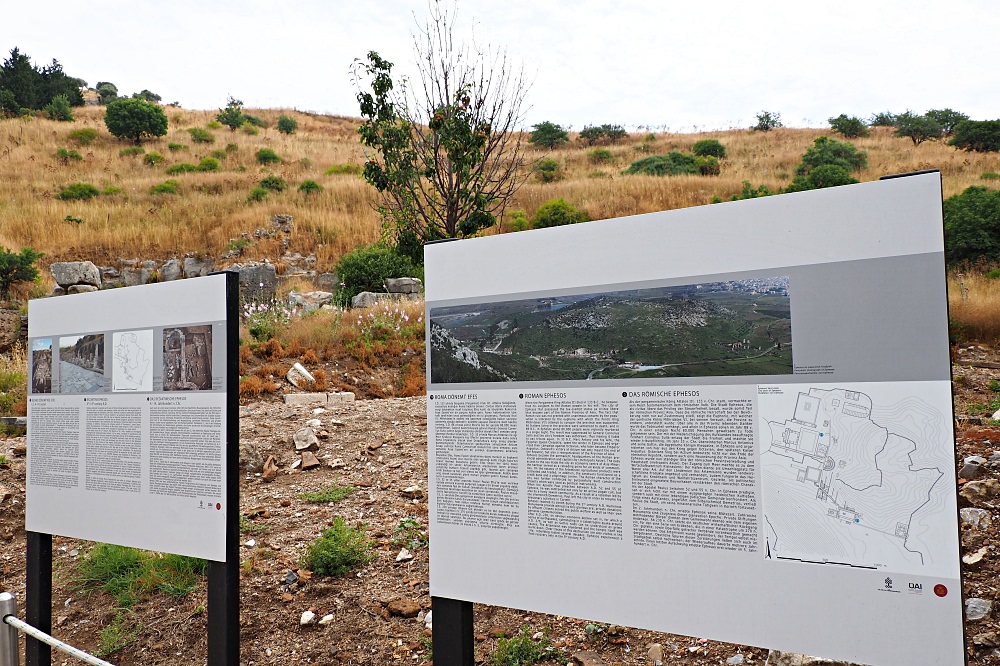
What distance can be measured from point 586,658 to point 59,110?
49.4 m

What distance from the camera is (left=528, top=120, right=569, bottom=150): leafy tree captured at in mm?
41281

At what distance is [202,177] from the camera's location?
2923 centimetres

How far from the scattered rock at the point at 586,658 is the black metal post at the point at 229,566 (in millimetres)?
1899

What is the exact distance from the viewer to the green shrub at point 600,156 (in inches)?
1404

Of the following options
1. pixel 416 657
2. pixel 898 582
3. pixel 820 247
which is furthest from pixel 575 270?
pixel 416 657

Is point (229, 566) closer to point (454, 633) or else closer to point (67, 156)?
point (454, 633)

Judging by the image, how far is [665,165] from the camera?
99.2 ft

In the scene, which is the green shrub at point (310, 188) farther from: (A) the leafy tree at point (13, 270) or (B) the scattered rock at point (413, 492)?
(B) the scattered rock at point (413, 492)

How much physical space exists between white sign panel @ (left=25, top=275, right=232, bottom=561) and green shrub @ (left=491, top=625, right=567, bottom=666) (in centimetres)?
171

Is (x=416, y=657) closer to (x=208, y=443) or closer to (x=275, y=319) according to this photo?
(x=208, y=443)

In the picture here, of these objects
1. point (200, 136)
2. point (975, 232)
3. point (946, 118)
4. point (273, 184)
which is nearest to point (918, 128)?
point (946, 118)

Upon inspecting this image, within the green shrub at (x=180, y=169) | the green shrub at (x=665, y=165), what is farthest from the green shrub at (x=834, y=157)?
the green shrub at (x=180, y=169)

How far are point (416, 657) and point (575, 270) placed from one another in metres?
2.87

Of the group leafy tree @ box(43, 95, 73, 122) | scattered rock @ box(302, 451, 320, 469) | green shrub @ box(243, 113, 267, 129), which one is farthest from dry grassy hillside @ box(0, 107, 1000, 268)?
scattered rock @ box(302, 451, 320, 469)
